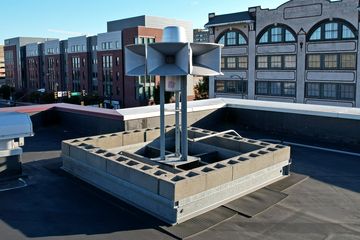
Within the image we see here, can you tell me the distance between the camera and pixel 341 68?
4841cm

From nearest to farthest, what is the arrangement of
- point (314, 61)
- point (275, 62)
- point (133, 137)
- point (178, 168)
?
point (178, 168), point (133, 137), point (314, 61), point (275, 62)

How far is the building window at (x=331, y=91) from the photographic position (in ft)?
157

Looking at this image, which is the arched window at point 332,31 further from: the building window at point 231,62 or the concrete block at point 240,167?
the concrete block at point 240,167

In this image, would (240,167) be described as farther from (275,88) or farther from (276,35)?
(276,35)

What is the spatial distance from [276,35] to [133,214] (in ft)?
163

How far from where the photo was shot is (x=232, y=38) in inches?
2418

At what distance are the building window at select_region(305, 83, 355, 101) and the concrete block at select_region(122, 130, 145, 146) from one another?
38.7 metres

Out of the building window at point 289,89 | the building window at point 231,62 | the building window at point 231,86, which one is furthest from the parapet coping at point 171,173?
the building window at point 231,62

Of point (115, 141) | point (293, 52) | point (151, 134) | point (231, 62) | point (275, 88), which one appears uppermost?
point (293, 52)

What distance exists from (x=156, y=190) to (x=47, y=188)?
13.1ft

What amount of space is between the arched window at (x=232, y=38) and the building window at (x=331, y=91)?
514 inches

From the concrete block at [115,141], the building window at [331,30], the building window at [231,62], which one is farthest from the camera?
the building window at [231,62]

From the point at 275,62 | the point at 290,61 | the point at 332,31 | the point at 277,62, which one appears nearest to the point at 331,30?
the point at 332,31

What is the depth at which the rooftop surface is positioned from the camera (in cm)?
900
